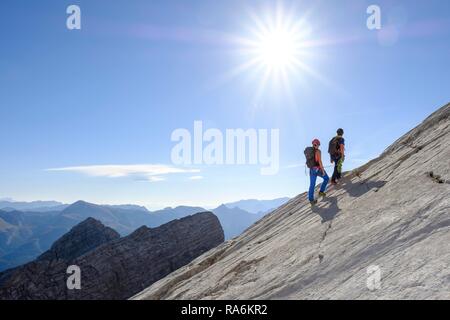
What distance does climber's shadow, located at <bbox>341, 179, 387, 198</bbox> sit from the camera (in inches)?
587

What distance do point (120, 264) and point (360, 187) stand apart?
5308 cm

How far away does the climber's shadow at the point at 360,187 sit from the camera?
587 inches

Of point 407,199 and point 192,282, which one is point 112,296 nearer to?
point 192,282

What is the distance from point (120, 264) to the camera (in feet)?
191

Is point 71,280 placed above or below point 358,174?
below

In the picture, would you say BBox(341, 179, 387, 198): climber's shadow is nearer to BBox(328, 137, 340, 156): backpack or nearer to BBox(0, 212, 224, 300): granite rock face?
BBox(328, 137, 340, 156): backpack

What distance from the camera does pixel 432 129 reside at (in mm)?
19141

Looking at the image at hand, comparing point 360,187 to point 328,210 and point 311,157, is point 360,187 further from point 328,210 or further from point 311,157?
point 311,157

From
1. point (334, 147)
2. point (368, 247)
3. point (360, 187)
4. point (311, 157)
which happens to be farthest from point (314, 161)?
point (368, 247)
